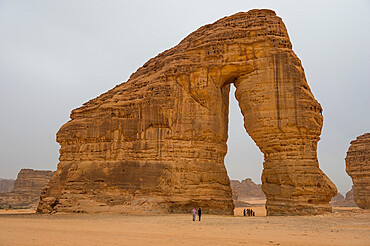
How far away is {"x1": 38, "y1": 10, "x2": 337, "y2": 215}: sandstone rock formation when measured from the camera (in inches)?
949

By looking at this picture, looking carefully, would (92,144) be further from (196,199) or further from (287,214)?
(287,214)

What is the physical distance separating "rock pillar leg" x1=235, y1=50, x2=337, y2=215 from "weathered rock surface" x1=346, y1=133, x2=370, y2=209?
72.1ft

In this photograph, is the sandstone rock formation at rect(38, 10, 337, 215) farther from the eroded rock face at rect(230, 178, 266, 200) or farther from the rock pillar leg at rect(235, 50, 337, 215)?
the eroded rock face at rect(230, 178, 266, 200)

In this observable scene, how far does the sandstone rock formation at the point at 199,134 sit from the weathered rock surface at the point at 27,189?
40516 mm

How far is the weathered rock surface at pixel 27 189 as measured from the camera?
61.8m

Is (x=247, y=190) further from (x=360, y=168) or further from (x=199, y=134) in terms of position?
(x=199, y=134)

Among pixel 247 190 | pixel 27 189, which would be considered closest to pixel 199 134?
pixel 27 189

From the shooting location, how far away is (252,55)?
26469mm

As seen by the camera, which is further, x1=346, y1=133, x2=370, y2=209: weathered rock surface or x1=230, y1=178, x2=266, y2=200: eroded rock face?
x1=230, y1=178, x2=266, y2=200: eroded rock face

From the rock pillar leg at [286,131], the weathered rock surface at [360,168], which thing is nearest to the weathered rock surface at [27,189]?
the rock pillar leg at [286,131]

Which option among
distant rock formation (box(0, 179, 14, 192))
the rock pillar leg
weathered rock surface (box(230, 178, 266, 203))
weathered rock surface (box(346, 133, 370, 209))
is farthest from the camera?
distant rock formation (box(0, 179, 14, 192))

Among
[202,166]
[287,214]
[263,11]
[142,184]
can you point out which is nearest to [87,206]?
[142,184]

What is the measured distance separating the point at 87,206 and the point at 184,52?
14.9 metres

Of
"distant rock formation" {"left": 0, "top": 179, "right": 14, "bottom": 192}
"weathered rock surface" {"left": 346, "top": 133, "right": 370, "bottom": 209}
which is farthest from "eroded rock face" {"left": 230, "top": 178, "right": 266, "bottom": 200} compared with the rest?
"distant rock formation" {"left": 0, "top": 179, "right": 14, "bottom": 192}
